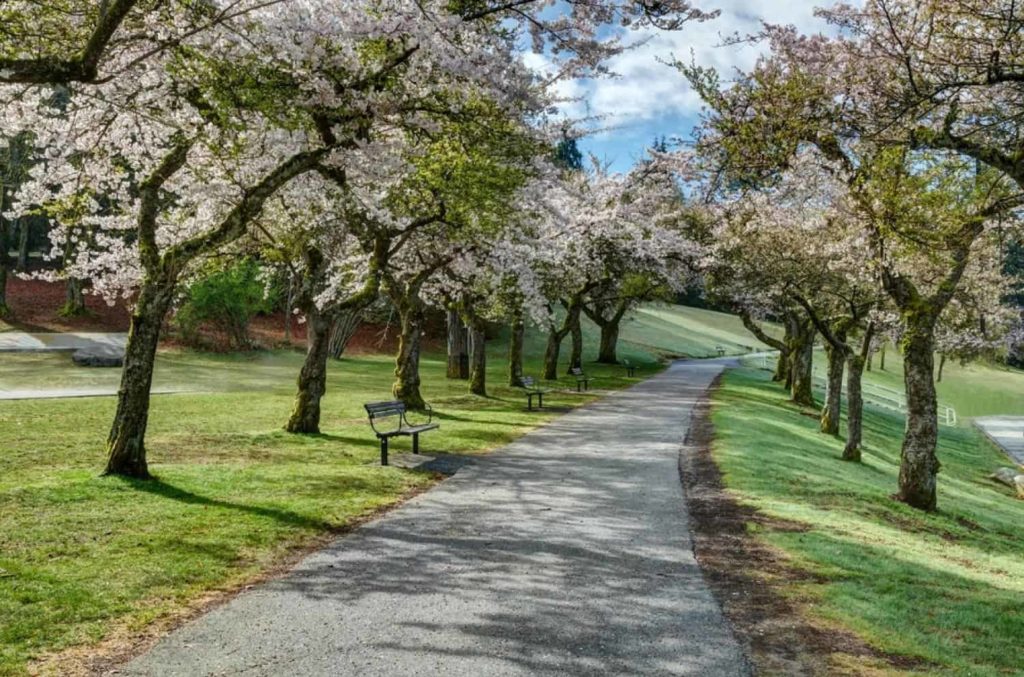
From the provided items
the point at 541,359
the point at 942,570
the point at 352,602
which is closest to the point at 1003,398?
the point at 541,359

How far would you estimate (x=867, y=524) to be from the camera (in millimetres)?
11078

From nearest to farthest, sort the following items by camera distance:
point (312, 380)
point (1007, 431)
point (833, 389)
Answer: point (312, 380)
point (833, 389)
point (1007, 431)

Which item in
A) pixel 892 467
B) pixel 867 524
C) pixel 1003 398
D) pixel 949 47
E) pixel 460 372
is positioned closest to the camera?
pixel 949 47

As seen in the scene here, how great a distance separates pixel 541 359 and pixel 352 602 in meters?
48.6

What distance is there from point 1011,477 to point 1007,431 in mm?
19899

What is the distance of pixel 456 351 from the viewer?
120 ft

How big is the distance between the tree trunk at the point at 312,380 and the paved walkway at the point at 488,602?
6.08 meters

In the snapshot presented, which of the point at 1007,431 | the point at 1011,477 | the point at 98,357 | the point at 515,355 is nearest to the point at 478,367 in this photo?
the point at 515,355

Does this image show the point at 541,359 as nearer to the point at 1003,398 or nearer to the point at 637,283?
the point at 637,283

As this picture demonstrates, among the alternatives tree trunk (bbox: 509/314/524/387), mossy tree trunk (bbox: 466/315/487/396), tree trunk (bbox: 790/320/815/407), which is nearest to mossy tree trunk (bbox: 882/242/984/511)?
mossy tree trunk (bbox: 466/315/487/396)

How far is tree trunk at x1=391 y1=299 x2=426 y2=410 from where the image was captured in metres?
22.0

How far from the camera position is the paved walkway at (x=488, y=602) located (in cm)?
520

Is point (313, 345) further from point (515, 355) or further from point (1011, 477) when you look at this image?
point (1011, 477)

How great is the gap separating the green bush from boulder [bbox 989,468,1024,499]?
1280 inches
